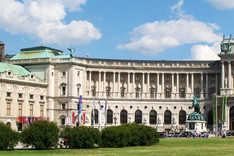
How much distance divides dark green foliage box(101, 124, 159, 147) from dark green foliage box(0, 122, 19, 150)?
13563 mm

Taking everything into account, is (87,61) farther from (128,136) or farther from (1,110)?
(128,136)

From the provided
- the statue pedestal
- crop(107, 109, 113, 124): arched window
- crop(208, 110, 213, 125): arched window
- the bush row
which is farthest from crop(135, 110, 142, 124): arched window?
the bush row

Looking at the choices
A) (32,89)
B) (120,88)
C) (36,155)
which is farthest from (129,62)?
(36,155)

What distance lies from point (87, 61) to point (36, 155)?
90.5m

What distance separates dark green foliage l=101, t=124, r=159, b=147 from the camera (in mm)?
79750

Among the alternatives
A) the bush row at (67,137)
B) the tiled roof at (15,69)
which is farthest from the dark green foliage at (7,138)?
the tiled roof at (15,69)

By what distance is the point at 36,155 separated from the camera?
213 ft

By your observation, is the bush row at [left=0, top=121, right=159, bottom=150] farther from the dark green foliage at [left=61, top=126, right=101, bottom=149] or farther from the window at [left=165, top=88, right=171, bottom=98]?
the window at [left=165, top=88, right=171, bottom=98]

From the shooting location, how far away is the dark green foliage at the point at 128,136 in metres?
79.8

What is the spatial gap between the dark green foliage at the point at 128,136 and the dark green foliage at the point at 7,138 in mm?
13563

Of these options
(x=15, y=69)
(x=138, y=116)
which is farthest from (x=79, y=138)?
(x=138, y=116)

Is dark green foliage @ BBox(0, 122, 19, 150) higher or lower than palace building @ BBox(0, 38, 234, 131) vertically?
lower

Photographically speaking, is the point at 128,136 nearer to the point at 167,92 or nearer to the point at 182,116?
the point at 182,116

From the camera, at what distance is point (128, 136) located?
269 feet
